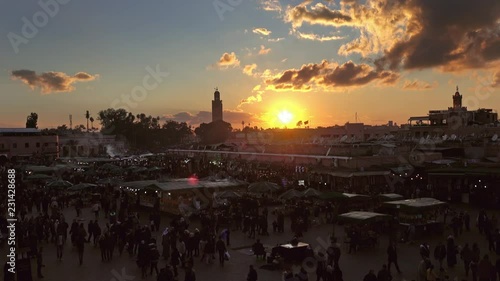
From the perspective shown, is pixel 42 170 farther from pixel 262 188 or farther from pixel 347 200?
pixel 347 200

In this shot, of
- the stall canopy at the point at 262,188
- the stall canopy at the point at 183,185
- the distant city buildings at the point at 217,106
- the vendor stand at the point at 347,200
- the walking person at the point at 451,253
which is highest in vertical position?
the distant city buildings at the point at 217,106

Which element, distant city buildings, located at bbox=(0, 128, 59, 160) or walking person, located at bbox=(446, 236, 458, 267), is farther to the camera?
distant city buildings, located at bbox=(0, 128, 59, 160)

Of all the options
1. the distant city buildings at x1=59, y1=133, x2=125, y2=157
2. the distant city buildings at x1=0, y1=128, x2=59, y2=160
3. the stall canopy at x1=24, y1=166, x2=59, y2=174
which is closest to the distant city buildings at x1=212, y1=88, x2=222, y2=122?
the distant city buildings at x1=59, y1=133, x2=125, y2=157

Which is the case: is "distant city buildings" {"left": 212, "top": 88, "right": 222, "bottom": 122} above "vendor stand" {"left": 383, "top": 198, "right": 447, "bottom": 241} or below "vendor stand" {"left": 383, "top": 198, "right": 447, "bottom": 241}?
above

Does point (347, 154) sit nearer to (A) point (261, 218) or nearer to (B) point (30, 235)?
(A) point (261, 218)

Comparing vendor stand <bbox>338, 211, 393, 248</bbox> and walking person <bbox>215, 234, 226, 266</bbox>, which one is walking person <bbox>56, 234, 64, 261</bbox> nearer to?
walking person <bbox>215, 234, 226, 266</bbox>

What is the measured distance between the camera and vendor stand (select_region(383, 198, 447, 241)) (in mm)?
16564

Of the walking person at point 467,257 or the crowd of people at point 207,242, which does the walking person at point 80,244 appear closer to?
the crowd of people at point 207,242

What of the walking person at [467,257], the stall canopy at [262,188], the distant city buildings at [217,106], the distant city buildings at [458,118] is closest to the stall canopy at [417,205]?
the walking person at [467,257]

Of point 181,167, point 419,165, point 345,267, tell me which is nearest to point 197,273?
point 345,267

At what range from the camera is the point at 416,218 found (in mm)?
16984

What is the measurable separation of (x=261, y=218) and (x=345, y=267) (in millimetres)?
5301

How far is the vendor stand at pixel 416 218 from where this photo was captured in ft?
54.3

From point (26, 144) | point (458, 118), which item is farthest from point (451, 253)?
point (26, 144)
